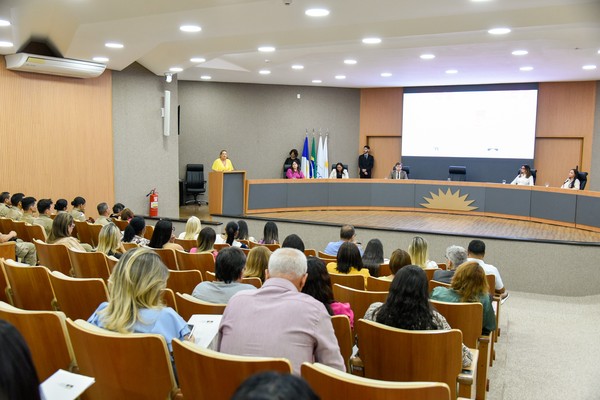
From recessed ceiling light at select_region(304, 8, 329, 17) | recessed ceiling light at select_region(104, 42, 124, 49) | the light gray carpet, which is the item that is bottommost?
the light gray carpet

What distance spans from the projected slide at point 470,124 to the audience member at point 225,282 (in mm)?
12804

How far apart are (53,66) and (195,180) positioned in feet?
18.5

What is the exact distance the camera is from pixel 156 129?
38.4 ft

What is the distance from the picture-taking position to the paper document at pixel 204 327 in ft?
8.48

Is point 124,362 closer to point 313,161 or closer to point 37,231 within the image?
point 37,231

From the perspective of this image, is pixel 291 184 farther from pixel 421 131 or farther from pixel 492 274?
pixel 492 274

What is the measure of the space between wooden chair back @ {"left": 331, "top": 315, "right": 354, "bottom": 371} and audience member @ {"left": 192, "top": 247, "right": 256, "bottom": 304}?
613 mm

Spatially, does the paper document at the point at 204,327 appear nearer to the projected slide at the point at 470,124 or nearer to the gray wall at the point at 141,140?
the gray wall at the point at 141,140

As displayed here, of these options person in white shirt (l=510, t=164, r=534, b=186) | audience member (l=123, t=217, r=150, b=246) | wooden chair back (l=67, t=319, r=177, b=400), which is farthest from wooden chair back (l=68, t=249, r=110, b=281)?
person in white shirt (l=510, t=164, r=534, b=186)

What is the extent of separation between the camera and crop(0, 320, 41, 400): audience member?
1.31 metres

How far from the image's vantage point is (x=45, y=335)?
2.53 metres

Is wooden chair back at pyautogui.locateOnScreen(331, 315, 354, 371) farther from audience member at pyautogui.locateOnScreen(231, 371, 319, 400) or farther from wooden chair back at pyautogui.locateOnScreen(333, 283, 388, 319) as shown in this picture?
audience member at pyautogui.locateOnScreen(231, 371, 319, 400)

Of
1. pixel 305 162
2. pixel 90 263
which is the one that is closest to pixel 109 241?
pixel 90 263

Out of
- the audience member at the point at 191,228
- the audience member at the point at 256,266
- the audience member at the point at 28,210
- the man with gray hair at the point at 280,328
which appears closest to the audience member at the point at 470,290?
the audience member at the point at 256,266
